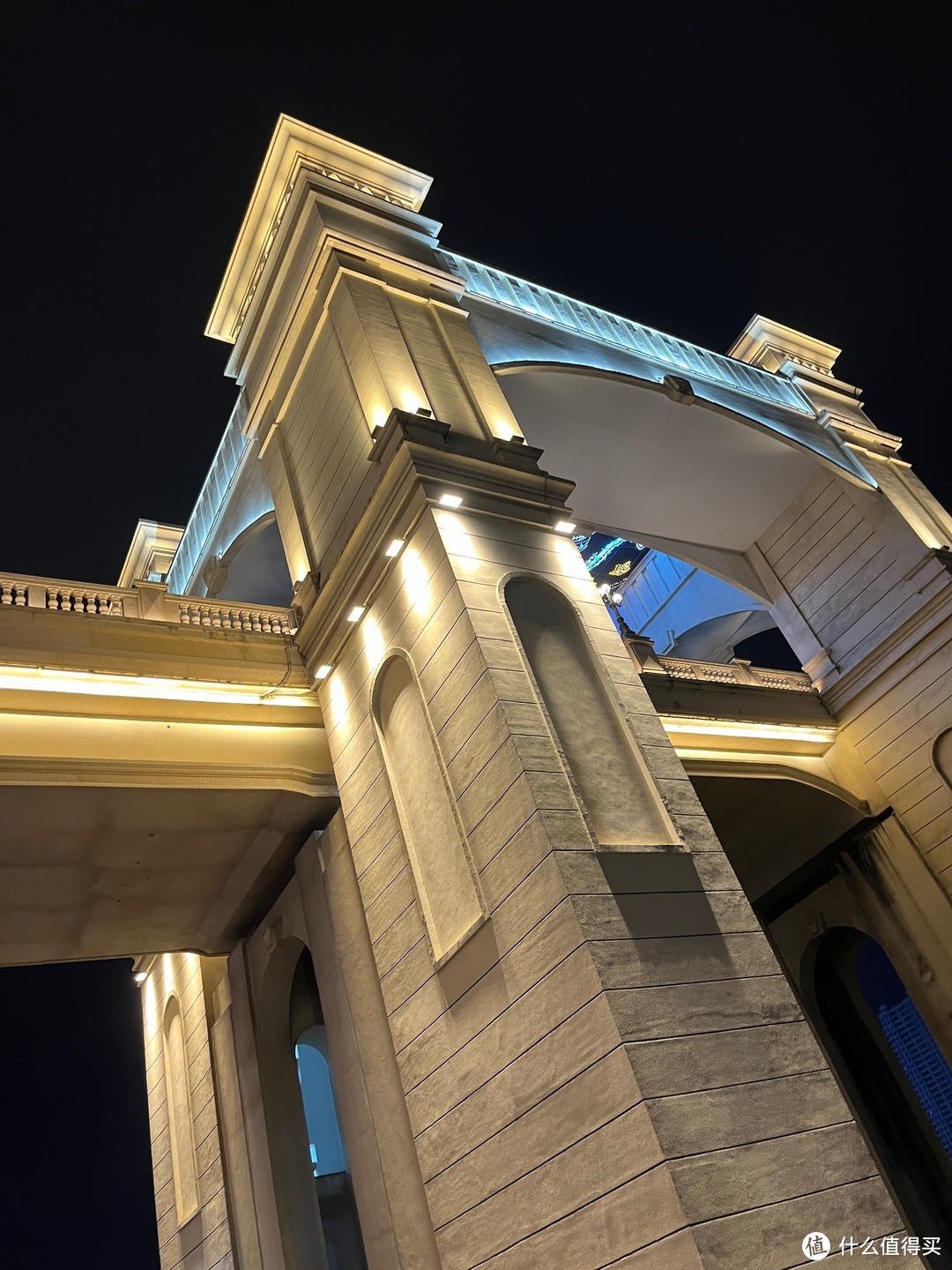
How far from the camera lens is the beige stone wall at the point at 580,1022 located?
18.3 feet

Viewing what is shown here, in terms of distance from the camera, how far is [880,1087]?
1460cm

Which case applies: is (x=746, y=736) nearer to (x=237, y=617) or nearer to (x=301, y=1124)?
(x=237, y=617)

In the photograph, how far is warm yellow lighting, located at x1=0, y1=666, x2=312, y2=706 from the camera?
28.8 feet

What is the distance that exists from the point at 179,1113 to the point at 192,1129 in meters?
0.76

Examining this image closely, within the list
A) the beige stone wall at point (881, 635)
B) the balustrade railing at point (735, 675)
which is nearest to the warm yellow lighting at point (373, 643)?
the balustrade railing at point (735, 675)

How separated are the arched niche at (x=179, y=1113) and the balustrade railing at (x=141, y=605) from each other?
22.1ft

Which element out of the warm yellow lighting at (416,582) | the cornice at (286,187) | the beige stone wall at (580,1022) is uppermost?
the cornice at (286,187)

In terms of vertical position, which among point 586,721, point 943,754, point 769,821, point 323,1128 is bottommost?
point 323,1128

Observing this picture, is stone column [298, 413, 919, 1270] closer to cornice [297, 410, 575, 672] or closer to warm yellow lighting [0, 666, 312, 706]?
cornice [297, 410, 575, 672]

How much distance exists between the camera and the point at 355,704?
9.72 m

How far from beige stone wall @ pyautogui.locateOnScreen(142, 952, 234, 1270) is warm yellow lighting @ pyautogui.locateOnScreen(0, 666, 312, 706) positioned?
5067 mm

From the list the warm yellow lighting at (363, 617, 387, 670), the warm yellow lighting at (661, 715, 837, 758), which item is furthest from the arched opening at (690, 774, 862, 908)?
the warm yellow lighting at (363, 617, 387, 670)

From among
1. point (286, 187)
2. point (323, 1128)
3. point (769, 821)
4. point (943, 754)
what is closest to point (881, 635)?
point (943, 754)

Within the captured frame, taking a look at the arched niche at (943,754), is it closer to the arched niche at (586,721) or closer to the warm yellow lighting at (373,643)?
the arched niche at (586,721)
